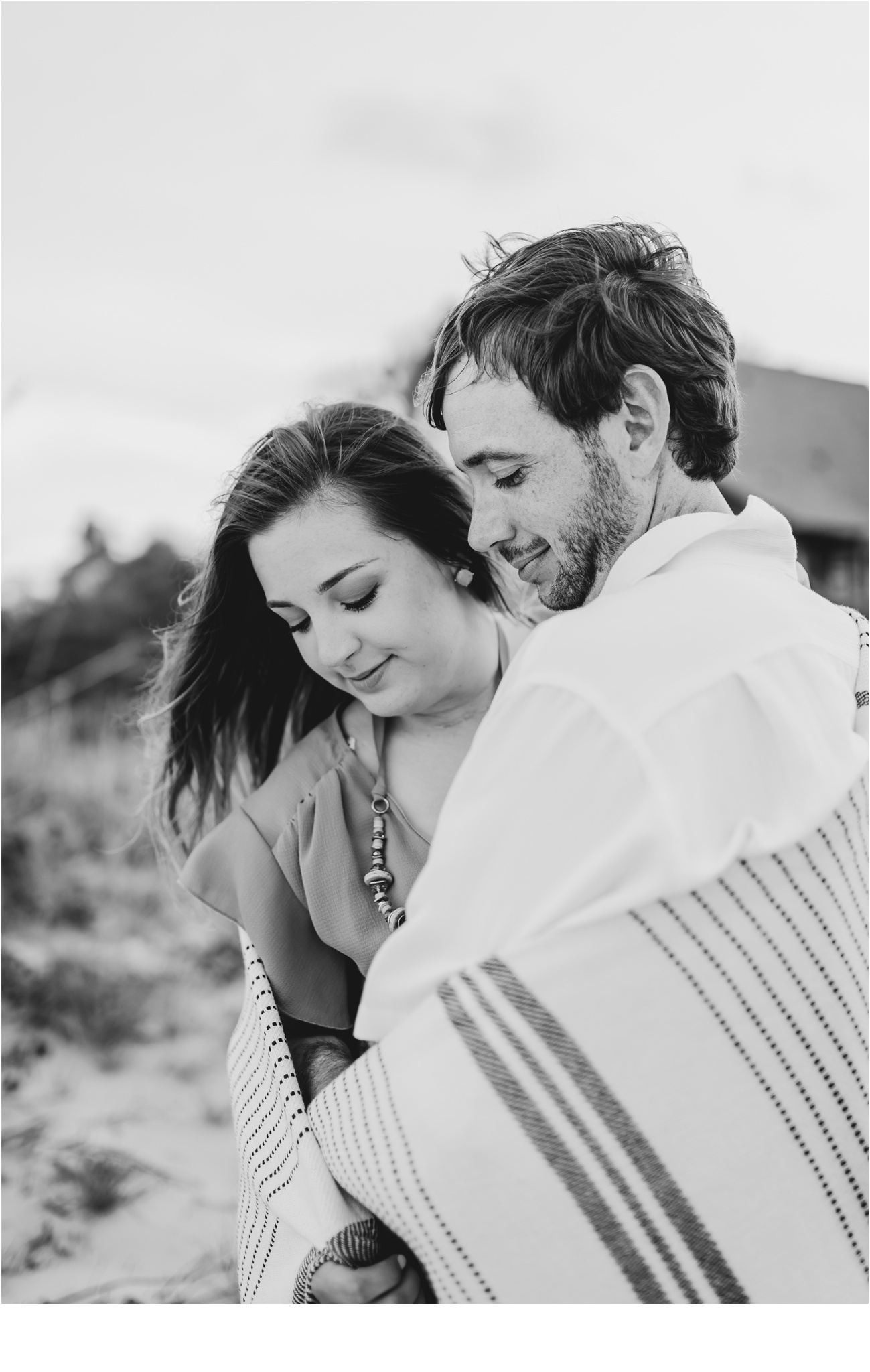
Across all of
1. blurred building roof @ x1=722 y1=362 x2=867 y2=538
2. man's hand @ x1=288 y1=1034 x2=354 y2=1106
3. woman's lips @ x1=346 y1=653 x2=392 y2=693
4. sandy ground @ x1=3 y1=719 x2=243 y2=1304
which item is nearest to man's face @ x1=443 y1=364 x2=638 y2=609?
woman's lips @ x1=346 y1=653 x2=392 y2=693

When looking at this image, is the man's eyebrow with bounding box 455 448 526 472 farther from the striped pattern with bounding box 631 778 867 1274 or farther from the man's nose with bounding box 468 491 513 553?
the striped pattern with bounding box 631 778 867 1274

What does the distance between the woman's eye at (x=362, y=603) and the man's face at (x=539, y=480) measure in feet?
1.03

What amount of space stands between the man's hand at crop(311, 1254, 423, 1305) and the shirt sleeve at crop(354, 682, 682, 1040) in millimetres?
577

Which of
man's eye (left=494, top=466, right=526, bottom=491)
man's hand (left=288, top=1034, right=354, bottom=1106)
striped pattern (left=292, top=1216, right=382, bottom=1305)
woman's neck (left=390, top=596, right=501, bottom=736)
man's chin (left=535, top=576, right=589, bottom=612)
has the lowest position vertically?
man's hand (left=288, top=1034, right=354, bottom=1106)

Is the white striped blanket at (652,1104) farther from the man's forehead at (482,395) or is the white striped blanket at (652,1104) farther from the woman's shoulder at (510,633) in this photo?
the woman's shoulder at (510,633)

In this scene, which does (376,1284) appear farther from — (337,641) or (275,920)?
(337,641)

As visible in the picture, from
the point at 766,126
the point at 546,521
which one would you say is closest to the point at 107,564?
the point at 766,126

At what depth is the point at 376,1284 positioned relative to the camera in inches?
58.1

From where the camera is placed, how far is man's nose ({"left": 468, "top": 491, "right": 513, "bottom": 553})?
158 cm

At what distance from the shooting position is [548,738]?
3.74 feet

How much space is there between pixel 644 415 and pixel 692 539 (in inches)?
9.5

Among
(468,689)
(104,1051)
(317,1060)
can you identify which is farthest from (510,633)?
(104,1051)

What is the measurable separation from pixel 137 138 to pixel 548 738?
2502 mm
